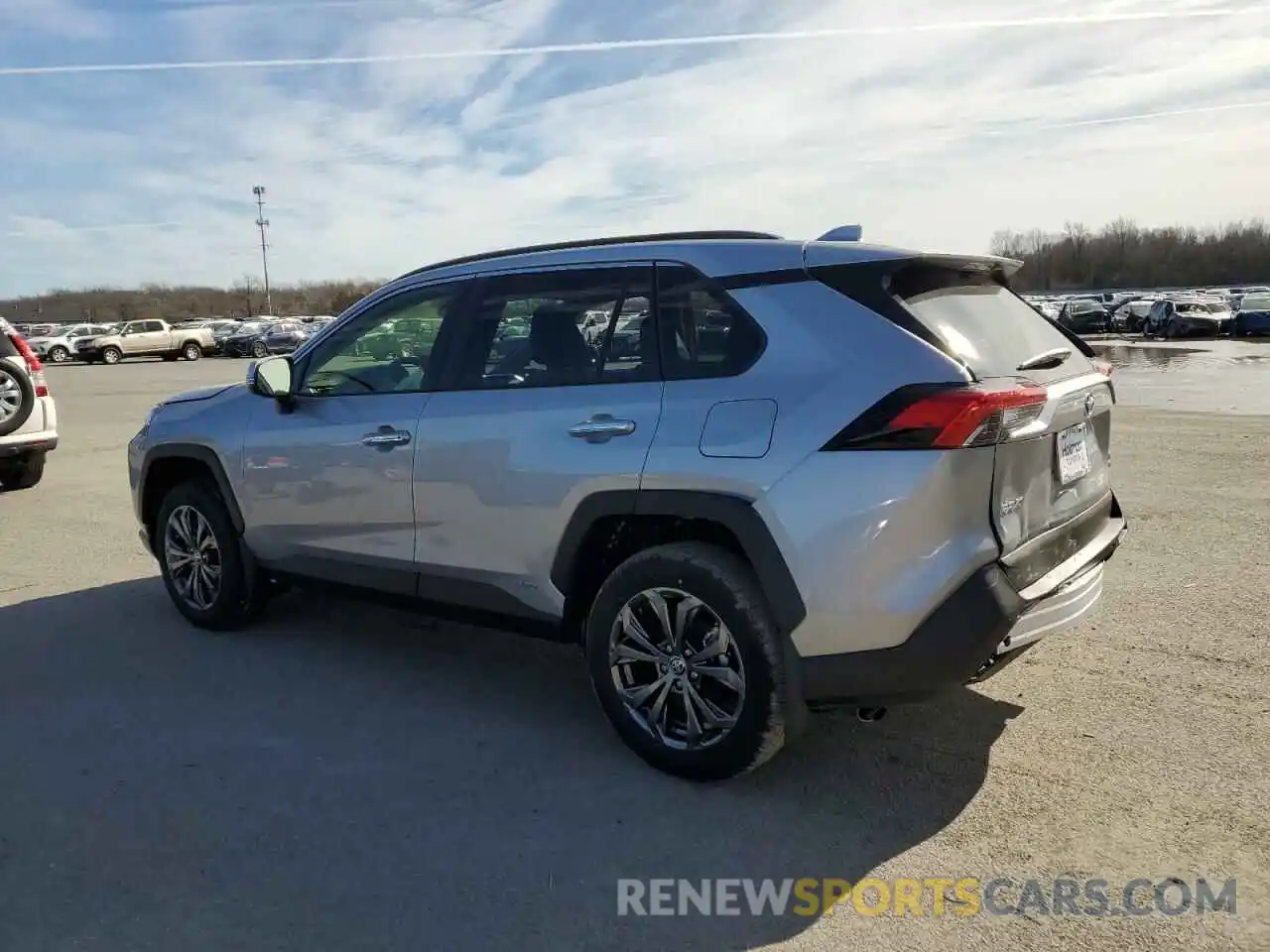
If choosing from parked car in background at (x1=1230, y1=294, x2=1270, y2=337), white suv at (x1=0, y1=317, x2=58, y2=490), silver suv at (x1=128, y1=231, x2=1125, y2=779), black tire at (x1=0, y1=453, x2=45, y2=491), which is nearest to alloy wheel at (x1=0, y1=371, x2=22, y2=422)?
white suv at (x1=0, y1=317, x2=58, y2=490)

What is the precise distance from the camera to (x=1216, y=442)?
10.8 metres

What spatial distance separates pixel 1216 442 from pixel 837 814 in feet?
30.8

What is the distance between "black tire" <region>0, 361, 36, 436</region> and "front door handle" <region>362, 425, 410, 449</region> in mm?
6582

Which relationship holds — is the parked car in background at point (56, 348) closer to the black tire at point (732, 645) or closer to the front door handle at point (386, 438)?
the front door handle at point (386, 438)

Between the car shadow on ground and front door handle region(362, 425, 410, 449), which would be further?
front door handle region(362, 425, 410, 449)

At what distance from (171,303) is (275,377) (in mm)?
118815

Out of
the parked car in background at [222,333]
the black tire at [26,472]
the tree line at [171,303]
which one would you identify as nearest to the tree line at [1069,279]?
the tree line at [171,303]

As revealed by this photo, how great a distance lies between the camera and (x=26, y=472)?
32.2ft

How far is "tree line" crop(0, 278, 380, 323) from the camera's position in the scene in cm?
10490

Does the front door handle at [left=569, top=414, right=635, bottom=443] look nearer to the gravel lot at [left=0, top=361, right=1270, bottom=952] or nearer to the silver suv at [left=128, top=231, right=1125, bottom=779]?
the silver suv at [left=128, top=231, right=1125, bottom=779]

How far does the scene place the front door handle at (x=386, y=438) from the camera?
4.25 m

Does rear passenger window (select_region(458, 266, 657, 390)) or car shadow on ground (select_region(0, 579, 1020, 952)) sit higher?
rear passenger window (select_region(458, 266, 657, 390))

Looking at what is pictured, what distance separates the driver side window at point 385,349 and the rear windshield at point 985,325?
1960 mm

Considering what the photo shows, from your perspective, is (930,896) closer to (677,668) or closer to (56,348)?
(677,668)
